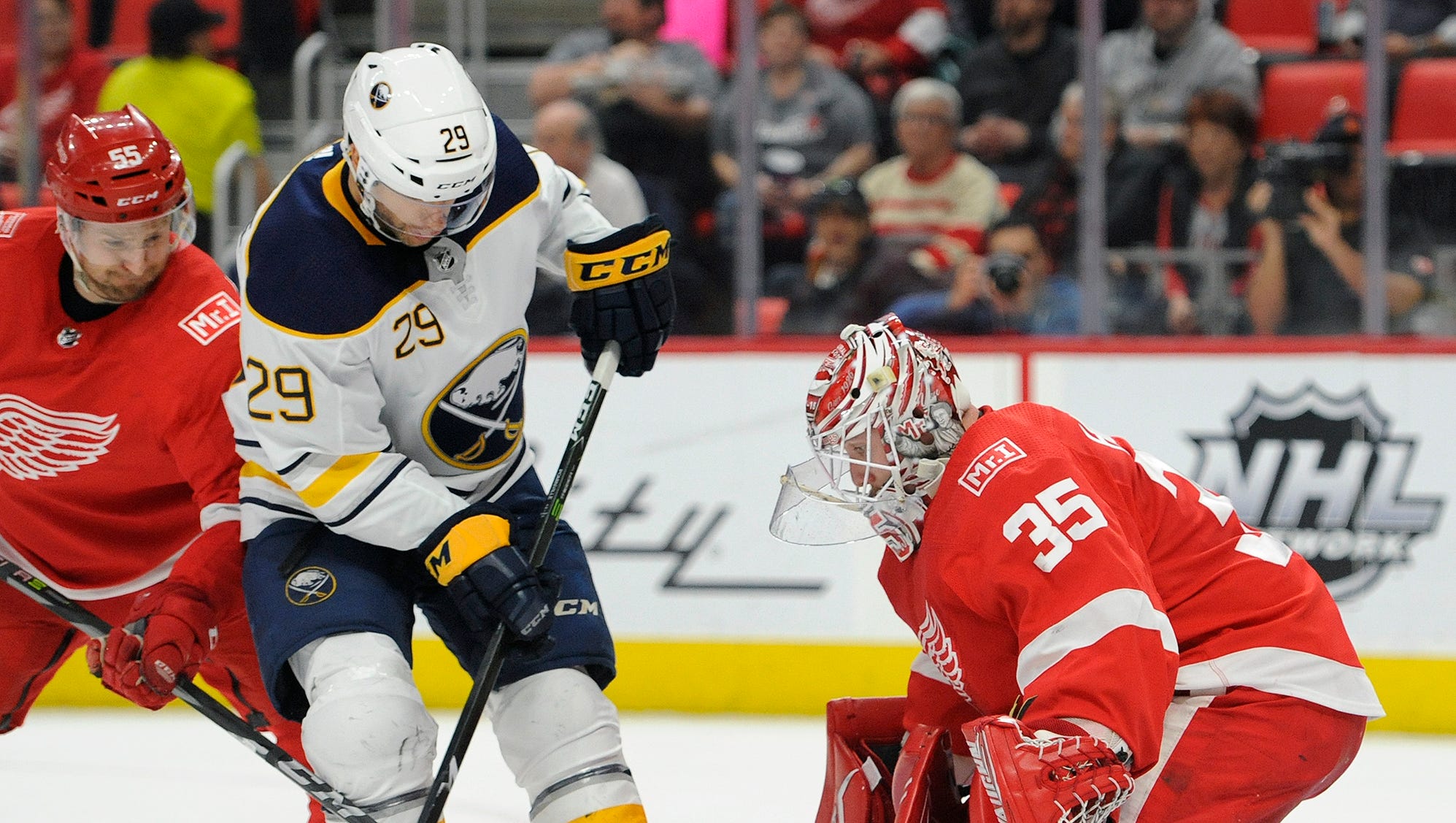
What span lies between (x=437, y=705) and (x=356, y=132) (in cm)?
233

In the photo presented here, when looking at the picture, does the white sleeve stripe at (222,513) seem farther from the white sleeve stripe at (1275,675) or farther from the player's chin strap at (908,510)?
the white sleeve stripe at (1275,675)

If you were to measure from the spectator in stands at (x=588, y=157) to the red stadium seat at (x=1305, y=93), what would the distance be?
1.67 m

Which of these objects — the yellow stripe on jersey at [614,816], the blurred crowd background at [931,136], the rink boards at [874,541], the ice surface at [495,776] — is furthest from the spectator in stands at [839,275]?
the yellow stripe on jersey at [614,816]

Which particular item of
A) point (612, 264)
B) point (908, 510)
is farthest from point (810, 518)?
point (612, 264)

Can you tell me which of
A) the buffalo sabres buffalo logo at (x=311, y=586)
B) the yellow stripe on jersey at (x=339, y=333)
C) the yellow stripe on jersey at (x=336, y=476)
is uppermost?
the yellow stripe on jersey at (x=339, y=333)

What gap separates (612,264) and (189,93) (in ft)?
8.33

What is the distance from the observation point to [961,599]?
6.12 ft

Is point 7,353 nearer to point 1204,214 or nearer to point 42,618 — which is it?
point 42,618

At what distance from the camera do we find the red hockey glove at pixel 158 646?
2180 millimetres

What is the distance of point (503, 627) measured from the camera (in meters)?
2.07

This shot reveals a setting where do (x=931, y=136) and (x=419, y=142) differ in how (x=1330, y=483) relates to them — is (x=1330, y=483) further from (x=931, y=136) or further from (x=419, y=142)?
(x=419, y=142)

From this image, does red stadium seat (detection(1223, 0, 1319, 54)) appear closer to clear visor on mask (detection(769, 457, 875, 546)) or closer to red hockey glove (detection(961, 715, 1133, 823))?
clear visor on mask (detection(769, 457, 875, 546))

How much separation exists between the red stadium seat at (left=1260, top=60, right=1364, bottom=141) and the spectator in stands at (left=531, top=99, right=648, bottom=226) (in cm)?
167

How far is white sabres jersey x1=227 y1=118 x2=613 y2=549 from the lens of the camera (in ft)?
6.64
